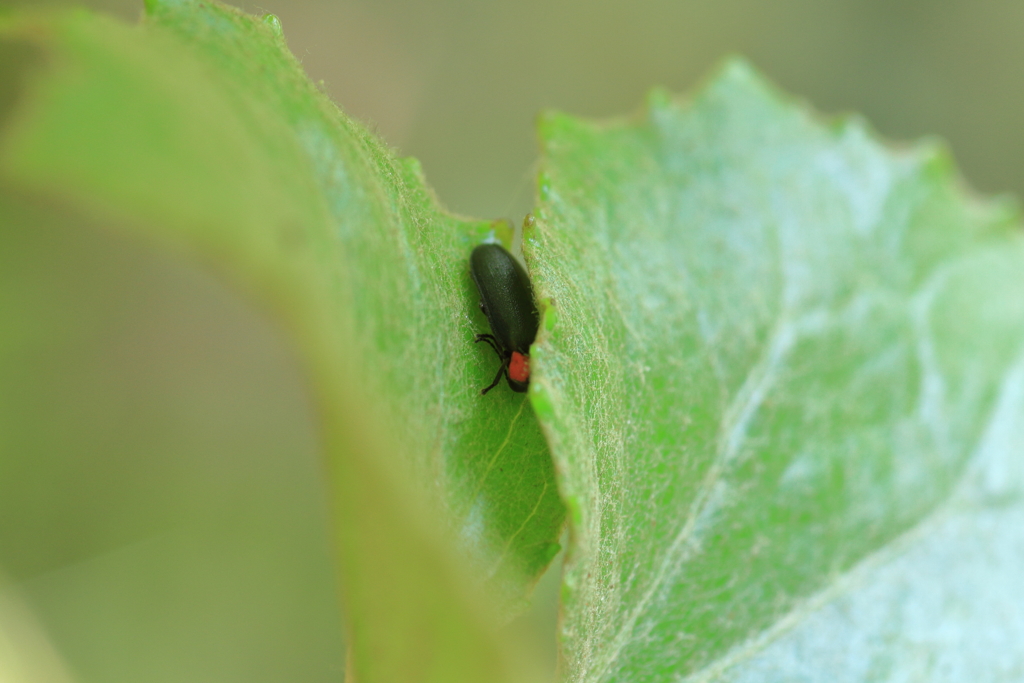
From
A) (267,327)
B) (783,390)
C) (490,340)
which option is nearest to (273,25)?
(490,340)

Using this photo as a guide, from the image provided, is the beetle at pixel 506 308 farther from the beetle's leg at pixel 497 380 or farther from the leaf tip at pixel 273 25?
the leaf tip at pixel 273 25

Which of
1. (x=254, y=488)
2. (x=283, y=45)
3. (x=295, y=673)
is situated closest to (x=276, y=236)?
(x=283, y=45)

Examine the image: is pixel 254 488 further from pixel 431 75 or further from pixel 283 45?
pixel 283 45

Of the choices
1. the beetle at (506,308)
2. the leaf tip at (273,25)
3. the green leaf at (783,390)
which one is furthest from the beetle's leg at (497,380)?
the leaf tip at (273,25)

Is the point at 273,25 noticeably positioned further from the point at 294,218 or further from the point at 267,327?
the point at 267,327

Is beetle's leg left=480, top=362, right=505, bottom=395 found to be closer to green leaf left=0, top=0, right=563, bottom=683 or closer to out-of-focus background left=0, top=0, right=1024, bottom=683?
green leaf left=0, top=0, right=563, bottom=683

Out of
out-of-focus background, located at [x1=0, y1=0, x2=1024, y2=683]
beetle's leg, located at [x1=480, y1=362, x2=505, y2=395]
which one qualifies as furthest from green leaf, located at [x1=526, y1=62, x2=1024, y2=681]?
out-of-focus background, located at [x1=0, y1=0, x2=1024, y2=683]
